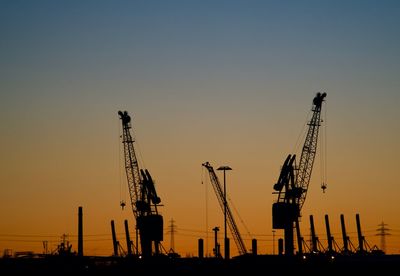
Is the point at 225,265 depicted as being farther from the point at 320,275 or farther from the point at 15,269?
the point at 15,269

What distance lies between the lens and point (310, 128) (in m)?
177

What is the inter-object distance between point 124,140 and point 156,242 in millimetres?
25693

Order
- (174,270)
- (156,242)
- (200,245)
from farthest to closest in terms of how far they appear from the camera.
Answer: (156,242)
(200,245)
(174,270)

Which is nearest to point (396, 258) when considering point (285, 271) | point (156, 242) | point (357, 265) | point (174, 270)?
point (357, 265)

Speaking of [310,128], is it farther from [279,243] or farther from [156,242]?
[156,242]

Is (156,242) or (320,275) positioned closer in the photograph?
(320,275)

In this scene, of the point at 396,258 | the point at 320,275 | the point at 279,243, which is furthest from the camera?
the point at 279,243

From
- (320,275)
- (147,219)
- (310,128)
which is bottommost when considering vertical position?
(320,275)

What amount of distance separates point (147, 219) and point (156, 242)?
780 centimetres

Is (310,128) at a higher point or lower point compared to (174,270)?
higher

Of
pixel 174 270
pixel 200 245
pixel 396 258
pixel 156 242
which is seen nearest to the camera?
pixel 174 270

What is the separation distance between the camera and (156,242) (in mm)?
198250

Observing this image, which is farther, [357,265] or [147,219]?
[147,219]

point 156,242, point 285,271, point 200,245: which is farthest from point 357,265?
point 156,242
